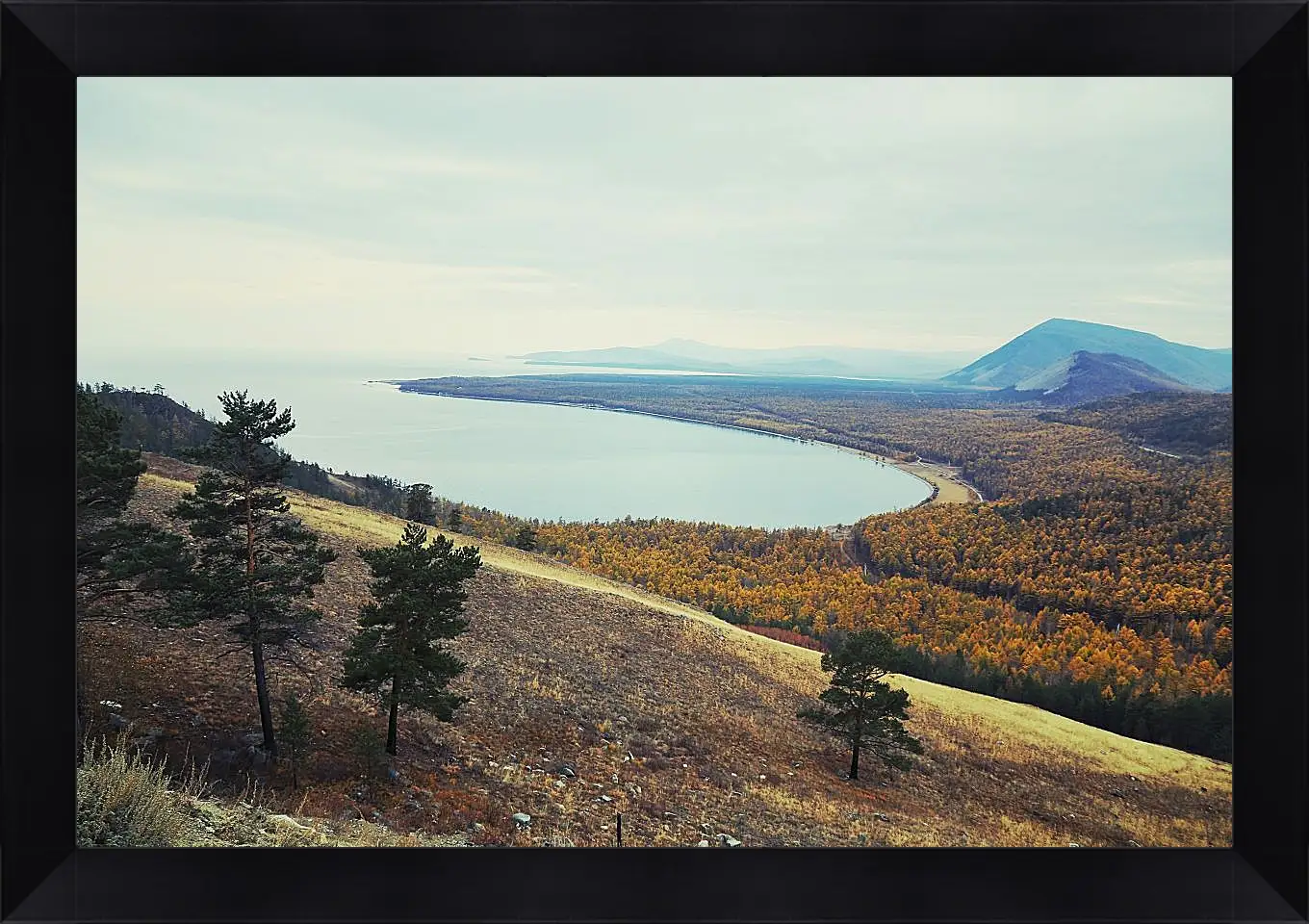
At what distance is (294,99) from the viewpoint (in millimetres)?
2801

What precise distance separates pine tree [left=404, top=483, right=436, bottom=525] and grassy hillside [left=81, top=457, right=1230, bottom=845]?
122cm

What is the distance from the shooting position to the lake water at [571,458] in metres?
5.11

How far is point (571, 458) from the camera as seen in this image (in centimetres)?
555

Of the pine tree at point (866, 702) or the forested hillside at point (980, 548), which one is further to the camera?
the forested hillside at point (980, 548)

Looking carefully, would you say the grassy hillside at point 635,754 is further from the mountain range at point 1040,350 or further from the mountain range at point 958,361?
the mountain range at point 1040,350

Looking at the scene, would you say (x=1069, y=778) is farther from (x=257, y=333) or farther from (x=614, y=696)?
(x=257, y=333)

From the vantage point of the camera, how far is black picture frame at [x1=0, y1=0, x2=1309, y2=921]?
1442mm

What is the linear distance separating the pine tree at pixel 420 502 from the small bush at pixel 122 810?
3.93 meters


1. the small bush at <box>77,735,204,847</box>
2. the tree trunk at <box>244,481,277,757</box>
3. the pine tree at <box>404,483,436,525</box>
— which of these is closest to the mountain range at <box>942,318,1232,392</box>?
the pine tree at <box>404,483,436,525</box>

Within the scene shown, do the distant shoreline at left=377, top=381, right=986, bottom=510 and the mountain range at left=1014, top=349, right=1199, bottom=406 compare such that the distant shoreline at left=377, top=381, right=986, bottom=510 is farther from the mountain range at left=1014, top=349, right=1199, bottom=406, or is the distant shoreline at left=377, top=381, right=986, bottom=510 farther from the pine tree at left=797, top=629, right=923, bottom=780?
the pine tree at left=797, top=629, right=923, bottom=780

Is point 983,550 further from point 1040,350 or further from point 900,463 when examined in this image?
point 1040,350

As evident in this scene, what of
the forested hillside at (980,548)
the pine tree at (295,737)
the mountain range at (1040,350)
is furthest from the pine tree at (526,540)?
the mountain range at (1040,350)
